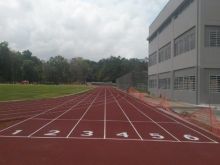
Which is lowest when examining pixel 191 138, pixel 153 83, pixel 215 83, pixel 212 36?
pixel 191 138

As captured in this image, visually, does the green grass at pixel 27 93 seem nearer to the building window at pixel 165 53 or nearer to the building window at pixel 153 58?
the building window at pixel 153 58

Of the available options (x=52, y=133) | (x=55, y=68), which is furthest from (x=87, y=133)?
(x=55, y=68)

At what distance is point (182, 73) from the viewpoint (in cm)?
4675

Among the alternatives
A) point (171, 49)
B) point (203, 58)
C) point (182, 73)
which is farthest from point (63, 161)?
point (171, 49)

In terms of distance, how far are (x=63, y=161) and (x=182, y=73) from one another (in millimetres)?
36551

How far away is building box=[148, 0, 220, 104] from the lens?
129 ft

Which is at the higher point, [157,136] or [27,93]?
[27,93]

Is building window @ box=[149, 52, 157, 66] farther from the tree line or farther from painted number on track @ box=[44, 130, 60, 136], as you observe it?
the tree line

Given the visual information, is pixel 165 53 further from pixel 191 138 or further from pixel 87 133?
pixel 87 133

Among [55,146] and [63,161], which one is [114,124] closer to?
[55,146]

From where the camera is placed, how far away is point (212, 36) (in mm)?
39781

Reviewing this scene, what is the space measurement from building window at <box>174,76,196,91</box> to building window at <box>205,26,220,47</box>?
136 inches

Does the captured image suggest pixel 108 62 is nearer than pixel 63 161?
No

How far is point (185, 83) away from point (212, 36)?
21.7 feet
